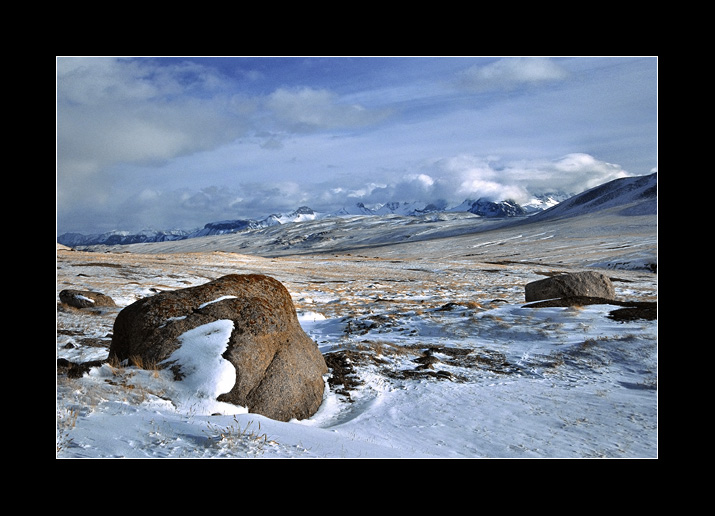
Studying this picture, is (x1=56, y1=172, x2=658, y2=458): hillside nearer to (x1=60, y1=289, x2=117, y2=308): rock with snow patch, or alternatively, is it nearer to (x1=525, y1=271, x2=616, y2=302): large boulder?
(x1=60, y1=289, x2=117, y2=308): rock with snow patch

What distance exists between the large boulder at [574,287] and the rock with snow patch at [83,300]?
17635 mm

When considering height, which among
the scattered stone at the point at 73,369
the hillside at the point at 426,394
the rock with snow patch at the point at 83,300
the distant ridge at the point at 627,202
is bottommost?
the hillside at the point at 426,394

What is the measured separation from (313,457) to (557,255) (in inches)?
3347

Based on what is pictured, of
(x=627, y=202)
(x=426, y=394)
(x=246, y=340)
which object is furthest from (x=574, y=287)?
(x=627, y=202)

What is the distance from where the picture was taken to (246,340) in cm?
687

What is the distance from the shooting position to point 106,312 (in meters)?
14.8

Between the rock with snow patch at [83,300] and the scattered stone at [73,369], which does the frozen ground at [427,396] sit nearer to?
the scattered stone at [73,369]

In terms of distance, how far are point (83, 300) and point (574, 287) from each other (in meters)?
19.3

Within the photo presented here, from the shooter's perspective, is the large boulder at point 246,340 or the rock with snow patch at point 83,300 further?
the rock with snow patch at point 83,300

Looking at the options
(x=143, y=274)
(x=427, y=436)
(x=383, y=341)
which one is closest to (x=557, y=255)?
(x=143, y=274)

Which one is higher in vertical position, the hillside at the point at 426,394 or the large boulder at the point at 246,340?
the large boulder at the point at 246,340

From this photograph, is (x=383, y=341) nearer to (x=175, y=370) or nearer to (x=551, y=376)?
(x=551, y=376)

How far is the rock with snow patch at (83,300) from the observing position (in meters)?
15.5

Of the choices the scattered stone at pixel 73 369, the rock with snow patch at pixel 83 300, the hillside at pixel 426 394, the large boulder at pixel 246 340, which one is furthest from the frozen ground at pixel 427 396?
the rock with snow patch at pixel 83 300
